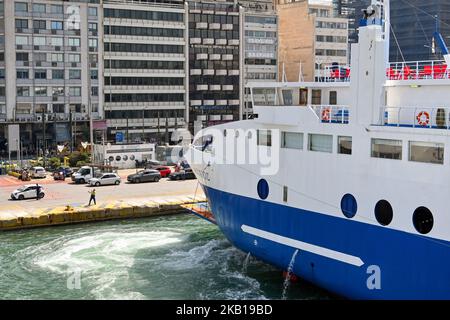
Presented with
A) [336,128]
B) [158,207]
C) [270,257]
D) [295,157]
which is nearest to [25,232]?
[158,207]

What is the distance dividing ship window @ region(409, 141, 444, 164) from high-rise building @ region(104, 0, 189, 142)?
1781 inches

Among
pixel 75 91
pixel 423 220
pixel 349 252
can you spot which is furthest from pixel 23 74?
pixel 423 220

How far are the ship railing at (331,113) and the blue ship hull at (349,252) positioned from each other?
2.65 meters

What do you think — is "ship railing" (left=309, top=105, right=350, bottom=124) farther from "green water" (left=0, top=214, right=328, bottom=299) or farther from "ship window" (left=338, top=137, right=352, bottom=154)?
"green water" (left=0, top=214, right=328, bottom=299)

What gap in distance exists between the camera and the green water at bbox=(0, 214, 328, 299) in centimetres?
1902

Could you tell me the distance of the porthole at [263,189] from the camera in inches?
768

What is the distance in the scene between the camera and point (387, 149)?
52.5 feet

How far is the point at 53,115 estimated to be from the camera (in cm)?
5831

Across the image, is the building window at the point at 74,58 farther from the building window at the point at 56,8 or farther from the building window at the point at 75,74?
the building window at the point at 56,8

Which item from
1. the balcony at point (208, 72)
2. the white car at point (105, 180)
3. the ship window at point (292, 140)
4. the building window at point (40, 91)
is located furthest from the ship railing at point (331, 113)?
the balcony at point (208, 72)

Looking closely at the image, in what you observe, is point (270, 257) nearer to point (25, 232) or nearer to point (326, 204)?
point (326, 204)

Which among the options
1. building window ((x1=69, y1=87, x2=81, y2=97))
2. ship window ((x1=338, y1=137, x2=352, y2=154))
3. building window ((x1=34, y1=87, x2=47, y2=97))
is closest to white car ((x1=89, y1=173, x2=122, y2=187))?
building window ((x1=34, y1=87, x2=47, y2=97))

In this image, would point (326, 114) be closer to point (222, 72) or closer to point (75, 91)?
point (75, 91)
